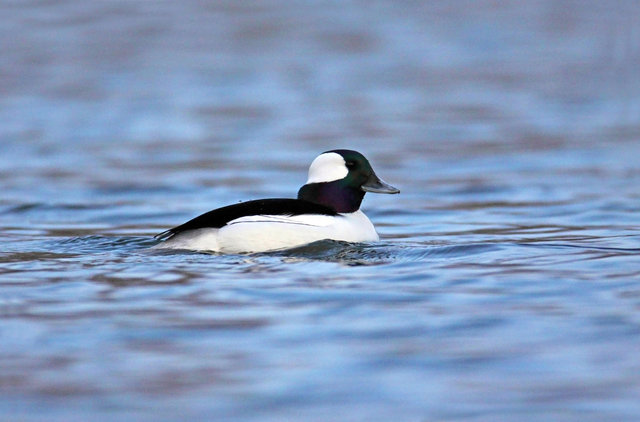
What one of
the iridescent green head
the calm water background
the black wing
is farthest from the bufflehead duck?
the iridescent green head

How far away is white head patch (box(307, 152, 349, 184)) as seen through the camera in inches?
396

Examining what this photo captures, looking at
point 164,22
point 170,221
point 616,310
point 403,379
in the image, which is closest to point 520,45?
point 164,22

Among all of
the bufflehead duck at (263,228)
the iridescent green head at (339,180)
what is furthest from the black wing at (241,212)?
the iridescent green head at (339,180)

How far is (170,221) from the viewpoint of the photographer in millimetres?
12445

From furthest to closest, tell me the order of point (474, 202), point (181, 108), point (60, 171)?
point (181, 108) < point (60, 171) < point (474, 202)

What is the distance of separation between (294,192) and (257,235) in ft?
15.5

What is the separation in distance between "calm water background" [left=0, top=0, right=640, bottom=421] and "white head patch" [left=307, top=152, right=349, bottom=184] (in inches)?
28.1

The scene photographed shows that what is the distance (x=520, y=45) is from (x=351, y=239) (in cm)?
1364

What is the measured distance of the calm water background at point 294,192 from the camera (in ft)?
19.3

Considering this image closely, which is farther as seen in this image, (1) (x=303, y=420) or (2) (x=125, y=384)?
(2) (x=125, y=384)

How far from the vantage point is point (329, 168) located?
10.1 meters

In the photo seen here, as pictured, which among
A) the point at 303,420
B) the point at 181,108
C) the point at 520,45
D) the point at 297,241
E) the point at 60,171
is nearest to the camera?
the point at 303,420

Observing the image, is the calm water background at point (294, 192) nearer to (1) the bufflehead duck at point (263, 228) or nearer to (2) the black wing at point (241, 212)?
(1) the bufflehead duck at point (263, 228)

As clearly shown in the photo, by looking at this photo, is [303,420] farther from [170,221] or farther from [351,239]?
[170,221]
